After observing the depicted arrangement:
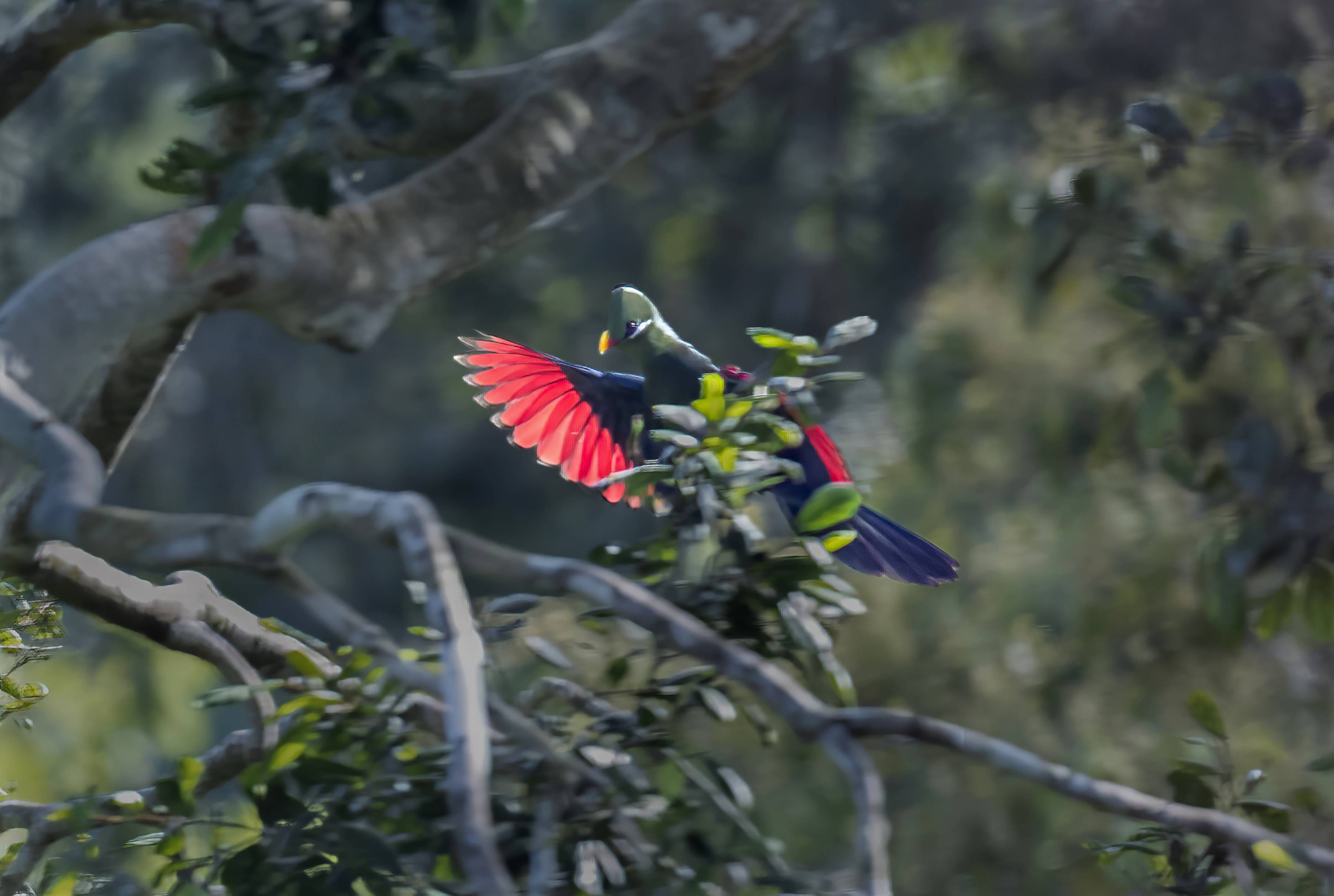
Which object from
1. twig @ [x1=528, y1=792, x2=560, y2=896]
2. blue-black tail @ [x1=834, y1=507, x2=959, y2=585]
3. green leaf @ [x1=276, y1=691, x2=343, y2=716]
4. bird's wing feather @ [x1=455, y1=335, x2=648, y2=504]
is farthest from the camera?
bird's wing feather @ [x1=455, y1=335, x2=648, y2=504]

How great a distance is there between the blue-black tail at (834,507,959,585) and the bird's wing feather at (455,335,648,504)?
277 millimetres

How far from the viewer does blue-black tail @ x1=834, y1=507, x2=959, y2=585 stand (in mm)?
982

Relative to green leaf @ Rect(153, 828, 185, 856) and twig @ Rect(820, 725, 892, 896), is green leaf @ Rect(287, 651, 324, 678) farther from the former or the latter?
twig @ Rect(820, 725, 892, 896)

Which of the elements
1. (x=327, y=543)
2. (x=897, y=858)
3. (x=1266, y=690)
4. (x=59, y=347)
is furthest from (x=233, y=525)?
(x=327, y=543)

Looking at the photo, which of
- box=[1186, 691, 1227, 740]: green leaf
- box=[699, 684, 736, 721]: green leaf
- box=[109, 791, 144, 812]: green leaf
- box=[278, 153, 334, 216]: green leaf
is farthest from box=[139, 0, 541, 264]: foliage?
box=[1186, 691, 1227, 740]: green leaf

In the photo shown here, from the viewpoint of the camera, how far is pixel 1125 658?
212 centimetres

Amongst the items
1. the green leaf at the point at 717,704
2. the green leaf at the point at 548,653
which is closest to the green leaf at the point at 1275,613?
the green leaf at the point at 717,704

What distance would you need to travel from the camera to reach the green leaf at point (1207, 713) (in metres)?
1.03

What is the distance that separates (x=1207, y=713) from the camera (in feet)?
3.39

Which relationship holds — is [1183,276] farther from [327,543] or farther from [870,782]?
[327,543]

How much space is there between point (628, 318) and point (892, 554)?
0.35 m

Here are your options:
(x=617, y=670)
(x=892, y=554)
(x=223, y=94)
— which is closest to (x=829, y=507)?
(x=892, y=554)

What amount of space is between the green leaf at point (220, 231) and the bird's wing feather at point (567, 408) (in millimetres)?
421

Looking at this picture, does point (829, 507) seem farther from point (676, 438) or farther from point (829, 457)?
point (829, 457)
